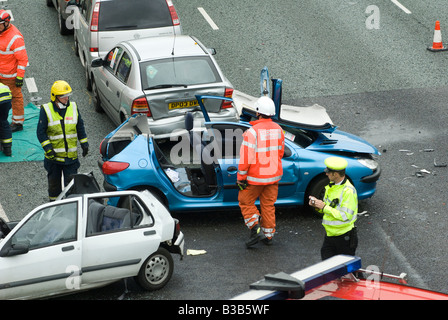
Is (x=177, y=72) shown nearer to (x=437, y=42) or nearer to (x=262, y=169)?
(x=262, y=169)

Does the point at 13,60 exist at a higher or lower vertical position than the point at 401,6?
higher

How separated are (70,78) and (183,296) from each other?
7919 mm

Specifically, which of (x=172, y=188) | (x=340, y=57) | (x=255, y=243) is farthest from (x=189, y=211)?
(x=340, y=57)

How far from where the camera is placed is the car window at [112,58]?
1270 centimetres

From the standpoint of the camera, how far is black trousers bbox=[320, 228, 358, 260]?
781 cm

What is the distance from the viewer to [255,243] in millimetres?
9375

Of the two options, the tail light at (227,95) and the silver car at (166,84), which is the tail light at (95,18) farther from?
the tail light at (227,95)

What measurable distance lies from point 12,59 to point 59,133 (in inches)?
131

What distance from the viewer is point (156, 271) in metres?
8.23

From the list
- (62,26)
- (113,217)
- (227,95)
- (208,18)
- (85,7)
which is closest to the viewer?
(113,217)

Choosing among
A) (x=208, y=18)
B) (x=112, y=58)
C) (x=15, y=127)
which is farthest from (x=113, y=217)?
(x=208, y=18)

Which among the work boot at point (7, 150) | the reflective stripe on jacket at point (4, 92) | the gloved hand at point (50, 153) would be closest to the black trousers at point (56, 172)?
the gloved hand at point (50, 153)

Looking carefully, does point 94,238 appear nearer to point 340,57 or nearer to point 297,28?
point 340,57

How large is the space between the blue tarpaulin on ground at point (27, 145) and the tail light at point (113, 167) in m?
2.77
